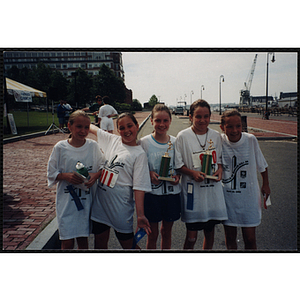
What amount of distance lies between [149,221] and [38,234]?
1.49m

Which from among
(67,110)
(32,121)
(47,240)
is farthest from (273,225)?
(32,121)

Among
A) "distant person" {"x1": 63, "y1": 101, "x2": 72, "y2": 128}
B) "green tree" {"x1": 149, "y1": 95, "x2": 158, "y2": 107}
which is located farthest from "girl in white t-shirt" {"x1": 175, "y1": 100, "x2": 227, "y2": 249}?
"distant person" {"x1": 63, "y1": 101, "x2": 72, "y2": 128}

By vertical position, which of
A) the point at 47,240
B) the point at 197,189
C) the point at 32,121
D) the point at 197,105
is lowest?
the point at 47,240

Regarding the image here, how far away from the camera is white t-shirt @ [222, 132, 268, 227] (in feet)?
8.57

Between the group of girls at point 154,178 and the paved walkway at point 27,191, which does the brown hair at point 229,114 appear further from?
the paved walkway at point 27,191

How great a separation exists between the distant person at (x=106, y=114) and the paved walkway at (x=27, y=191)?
14.0 inches

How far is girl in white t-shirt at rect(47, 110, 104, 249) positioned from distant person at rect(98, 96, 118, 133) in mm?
363

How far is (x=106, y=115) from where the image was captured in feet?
10.1

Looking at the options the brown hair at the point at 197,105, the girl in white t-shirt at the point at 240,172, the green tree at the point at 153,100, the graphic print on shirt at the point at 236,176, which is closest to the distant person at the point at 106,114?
the green tree at the point at 153,100

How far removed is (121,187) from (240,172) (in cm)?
123

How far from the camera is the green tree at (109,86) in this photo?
318 centimetres

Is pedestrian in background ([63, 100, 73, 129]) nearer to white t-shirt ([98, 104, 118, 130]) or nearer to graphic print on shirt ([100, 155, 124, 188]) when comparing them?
white t-shirt ([98, 104, 118, 130])

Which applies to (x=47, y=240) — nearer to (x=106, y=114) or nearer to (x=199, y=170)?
(x=106, y=114)

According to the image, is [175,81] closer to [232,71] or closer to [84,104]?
[232,71]
